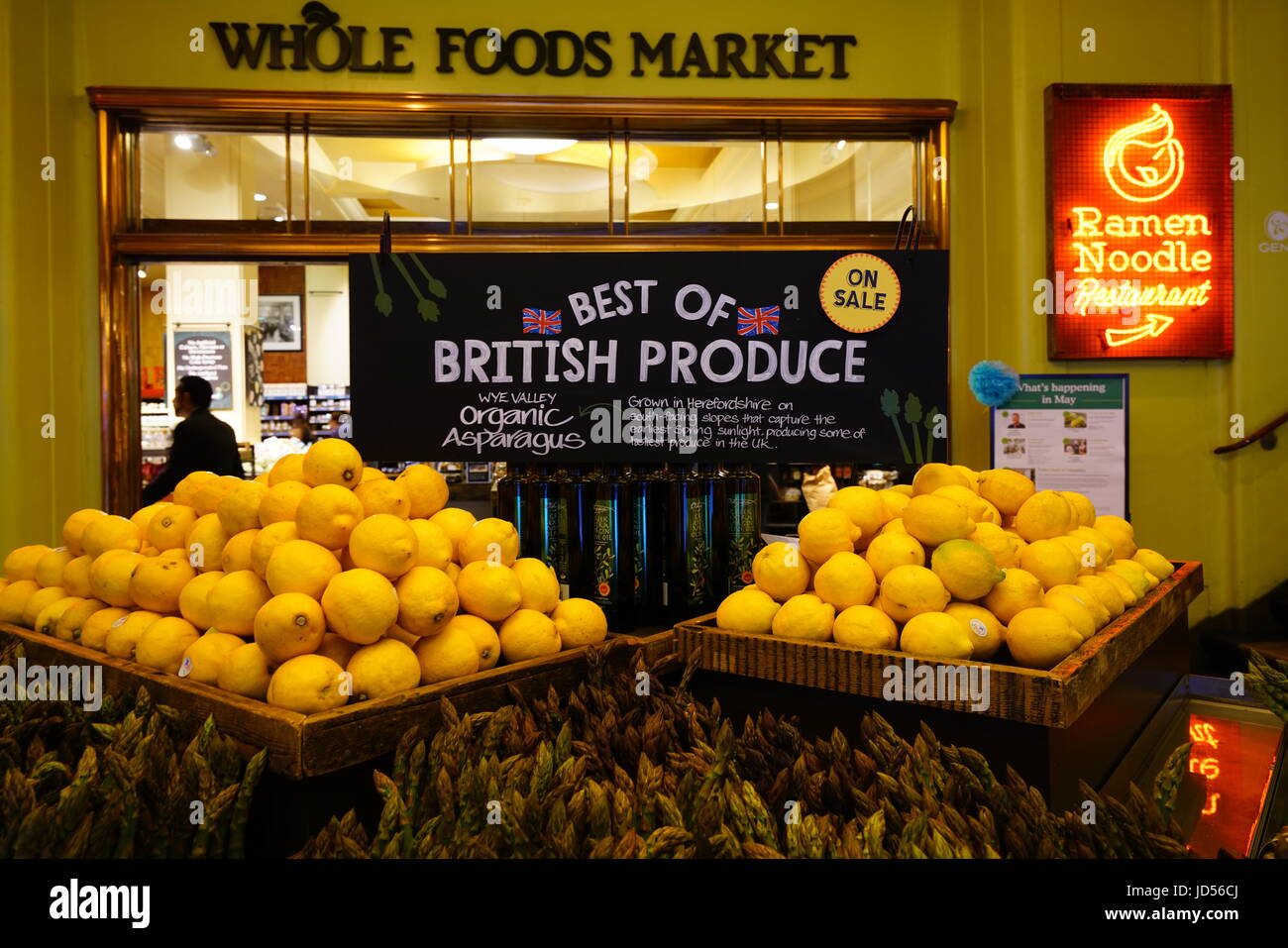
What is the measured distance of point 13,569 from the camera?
6.78 feet

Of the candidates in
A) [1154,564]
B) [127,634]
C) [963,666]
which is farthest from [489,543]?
[1154,564]

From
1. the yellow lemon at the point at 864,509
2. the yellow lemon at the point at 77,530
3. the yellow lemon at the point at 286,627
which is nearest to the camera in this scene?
the yellow lemon at the point at 286,627

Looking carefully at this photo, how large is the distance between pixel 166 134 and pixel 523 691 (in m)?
4.46

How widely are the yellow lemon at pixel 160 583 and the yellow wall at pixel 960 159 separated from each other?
339 centimetres

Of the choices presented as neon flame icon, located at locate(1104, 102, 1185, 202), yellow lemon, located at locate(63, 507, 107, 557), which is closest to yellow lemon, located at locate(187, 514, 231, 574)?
yellow lemon, located at locate(63, 507, 107, 557)

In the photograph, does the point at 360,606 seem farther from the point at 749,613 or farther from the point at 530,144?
the point at 530,144

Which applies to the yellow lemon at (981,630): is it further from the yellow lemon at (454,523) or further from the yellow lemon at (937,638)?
the yellow lemon at (454,523)

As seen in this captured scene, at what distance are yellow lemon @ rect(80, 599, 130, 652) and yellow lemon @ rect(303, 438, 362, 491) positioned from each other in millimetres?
458

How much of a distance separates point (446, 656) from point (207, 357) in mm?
9271

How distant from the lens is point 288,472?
5.41 feet

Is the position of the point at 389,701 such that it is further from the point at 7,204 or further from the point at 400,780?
the point at 7,204

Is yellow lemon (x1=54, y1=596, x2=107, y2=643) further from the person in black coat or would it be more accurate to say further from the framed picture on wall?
the framed picture on wall

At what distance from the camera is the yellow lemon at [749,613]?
5.12ft

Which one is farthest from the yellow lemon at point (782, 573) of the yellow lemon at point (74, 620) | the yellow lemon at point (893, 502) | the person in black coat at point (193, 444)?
the person in black coat at point (193, 444)
